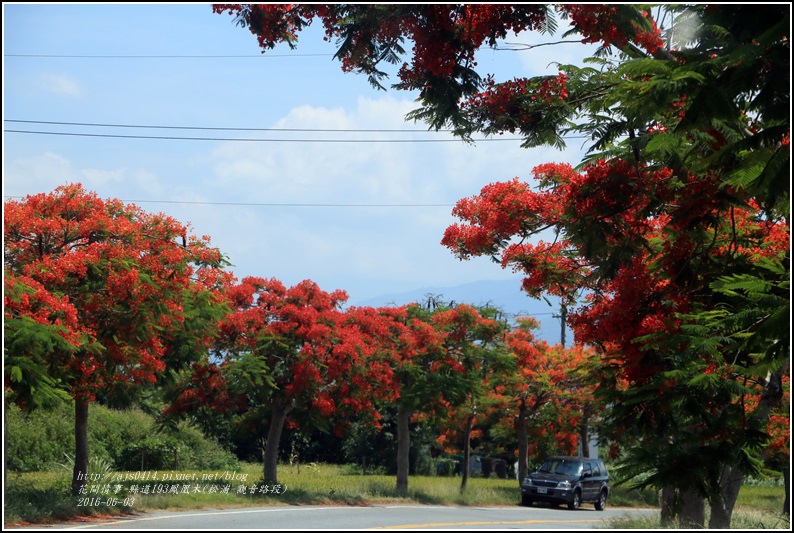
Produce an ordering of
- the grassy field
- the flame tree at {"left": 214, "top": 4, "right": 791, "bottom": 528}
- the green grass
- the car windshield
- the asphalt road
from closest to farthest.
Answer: the flame tree at {"left": 214, "top": 4, "right": 791, "bottom": 528} → the green grass → the asphalt road → the grassy field → the car windshield

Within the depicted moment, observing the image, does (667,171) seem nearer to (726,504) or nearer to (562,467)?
(726,504)

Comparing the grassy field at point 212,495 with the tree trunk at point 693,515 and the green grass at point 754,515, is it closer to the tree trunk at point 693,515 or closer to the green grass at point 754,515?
the green grass at point 754,515

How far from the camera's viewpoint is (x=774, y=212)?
9.62m

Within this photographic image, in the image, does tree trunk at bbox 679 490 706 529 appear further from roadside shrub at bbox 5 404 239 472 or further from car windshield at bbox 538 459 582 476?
roadside shrub at bbox 5 404 239 472

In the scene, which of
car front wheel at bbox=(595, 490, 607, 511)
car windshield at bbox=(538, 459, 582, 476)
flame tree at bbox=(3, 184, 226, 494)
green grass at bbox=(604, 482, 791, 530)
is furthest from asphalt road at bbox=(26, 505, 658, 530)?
car front wheel at bbox=(595, 490, 607, 511)

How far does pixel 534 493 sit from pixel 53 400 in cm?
1861

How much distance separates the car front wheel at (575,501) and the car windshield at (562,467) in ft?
2.25

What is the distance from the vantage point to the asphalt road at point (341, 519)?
49.4ft

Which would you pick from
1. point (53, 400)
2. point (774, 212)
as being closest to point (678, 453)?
point (774, 212)

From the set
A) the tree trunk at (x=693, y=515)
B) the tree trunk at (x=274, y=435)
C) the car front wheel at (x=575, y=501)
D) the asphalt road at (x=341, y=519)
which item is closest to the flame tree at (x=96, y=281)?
the asphalt road at (x=341, y=519)

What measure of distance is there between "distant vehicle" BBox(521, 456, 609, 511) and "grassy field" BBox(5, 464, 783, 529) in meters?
1.38

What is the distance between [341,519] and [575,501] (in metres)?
12.5

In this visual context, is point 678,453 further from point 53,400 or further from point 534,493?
point 534,493

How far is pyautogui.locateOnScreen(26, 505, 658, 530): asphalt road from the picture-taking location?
49.4ft
